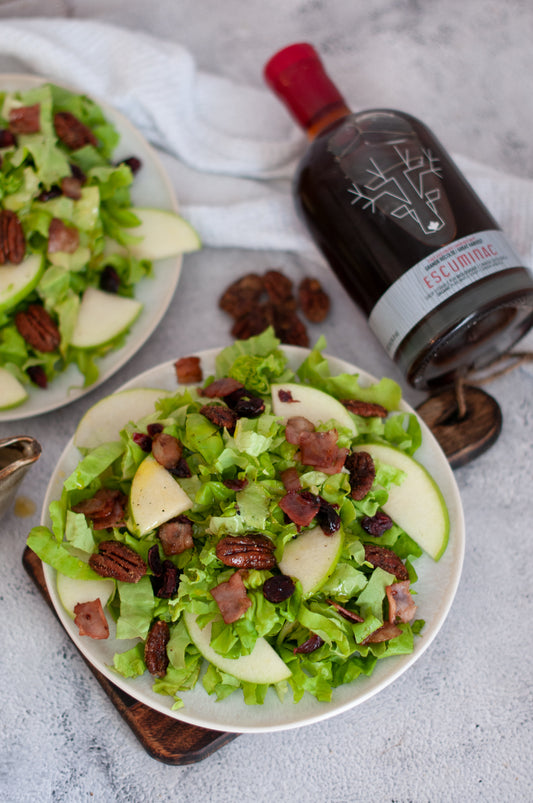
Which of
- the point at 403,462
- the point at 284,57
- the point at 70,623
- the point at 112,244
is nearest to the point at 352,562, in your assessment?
the point at 403,462

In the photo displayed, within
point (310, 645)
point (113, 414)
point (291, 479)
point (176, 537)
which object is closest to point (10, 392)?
point (113, 414)

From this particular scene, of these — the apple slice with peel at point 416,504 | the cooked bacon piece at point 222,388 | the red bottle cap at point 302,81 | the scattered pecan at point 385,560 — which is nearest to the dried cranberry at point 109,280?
the cooked bacon piece at point 222,388

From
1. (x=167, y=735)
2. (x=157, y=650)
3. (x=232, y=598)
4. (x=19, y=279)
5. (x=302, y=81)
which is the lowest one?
(x=167, y=735)

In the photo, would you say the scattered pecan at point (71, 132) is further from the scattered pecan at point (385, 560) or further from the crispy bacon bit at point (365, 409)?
the scattered pecan at point (385, 560)

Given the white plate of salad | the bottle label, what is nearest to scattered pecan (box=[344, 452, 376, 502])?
the white plate of salad

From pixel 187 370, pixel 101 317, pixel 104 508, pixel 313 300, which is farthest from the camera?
pixel 313 300

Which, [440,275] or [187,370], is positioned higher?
[440,275]

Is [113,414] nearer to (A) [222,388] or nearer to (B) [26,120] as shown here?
(A) [222,388]
